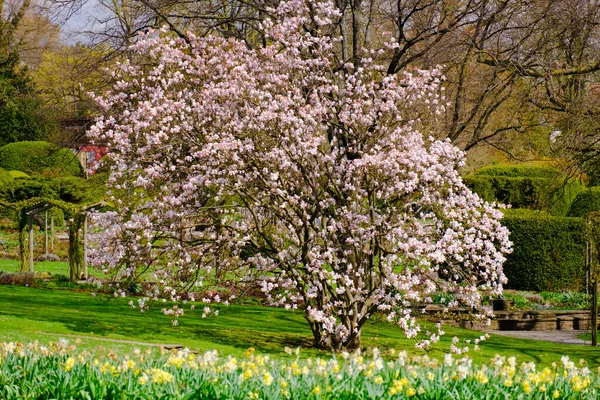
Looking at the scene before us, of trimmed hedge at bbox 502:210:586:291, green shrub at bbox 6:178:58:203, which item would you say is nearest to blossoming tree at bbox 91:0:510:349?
trimmed hedge at bbox 502:210:586:291

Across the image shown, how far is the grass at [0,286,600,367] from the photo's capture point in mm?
11789

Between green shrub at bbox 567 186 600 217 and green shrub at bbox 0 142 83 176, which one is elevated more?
green shrub at bbox 0 142 83 176

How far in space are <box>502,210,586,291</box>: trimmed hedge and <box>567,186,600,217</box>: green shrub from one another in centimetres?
226

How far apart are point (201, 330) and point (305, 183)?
3.36m

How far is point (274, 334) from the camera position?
13.2 meters

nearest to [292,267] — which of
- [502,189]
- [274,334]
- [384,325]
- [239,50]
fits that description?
[274,334]

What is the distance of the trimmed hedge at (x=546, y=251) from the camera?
69.2ft

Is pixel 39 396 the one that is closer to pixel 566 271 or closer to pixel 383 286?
pixel 383 286

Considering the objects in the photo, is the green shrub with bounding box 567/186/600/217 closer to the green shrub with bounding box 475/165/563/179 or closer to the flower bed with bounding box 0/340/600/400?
the green shrub with bounding box 475/165/563/179

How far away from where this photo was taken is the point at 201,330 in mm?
13195

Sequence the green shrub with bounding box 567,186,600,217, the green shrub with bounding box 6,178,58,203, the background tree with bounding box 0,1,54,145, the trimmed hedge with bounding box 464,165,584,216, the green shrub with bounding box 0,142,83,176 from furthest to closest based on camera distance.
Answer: the background tree with bounding box 0,1,54,145 < the green shrub with bounding box 0,142,83,176 < the green shrub with bounding box 6,178,58,203 < the trimmed hedge with bounding box 464,165,584,216 < the green shrub with bounding box 567,186,600,217

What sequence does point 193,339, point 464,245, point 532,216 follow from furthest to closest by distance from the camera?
point 532,216
point 193,339
point 464,245

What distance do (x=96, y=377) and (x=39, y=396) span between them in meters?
0.41

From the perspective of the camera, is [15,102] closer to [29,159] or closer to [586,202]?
[29,159]
